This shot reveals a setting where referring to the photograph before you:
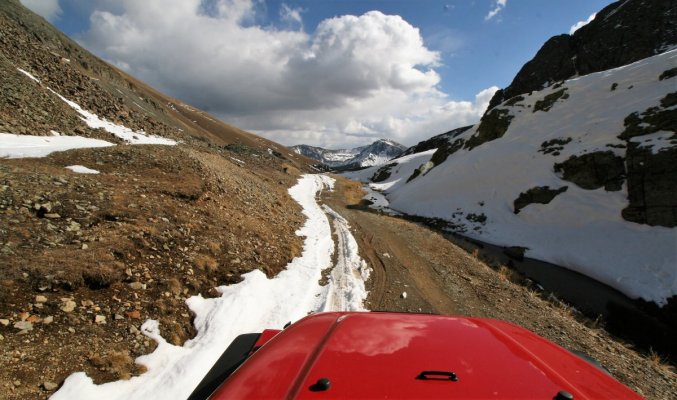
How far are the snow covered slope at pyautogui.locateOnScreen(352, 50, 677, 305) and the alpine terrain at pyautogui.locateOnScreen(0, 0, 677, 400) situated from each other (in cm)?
11

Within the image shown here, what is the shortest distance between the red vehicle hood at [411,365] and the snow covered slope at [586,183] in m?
14.6

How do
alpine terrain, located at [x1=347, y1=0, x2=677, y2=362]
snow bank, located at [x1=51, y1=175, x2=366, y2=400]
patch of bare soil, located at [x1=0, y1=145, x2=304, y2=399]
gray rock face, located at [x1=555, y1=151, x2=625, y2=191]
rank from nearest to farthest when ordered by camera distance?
1. snow bank, located at [x1=51, y1=175, x2=366, y2=400]
2. patch of bare soil, located at [x1=0, y1=145, x2=304, y2=399]
3. alpine terrain, located at [x1=347, y1=0, x2=677, y2=362]
4. gray rock face, located at [x1=555, y1=151, x2=625, y2=191]

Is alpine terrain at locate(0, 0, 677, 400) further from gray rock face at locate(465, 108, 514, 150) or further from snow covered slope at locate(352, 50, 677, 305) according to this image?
gray rock face at locate(465, 108, 514, 150)

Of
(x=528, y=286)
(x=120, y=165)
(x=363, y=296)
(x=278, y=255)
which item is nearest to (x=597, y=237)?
(x=528, y=286)

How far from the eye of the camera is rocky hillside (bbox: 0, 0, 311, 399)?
4.75 meters

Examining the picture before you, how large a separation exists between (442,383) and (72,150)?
1773cm

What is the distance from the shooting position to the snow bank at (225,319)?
4.54 metres

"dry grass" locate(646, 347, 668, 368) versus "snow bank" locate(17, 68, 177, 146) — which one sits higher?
"snow bank" locate(17, 68, 177, 146)

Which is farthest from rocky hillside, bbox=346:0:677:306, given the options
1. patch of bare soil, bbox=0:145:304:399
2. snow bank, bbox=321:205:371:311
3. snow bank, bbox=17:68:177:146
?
snow bank, bbox=17:68:177:146

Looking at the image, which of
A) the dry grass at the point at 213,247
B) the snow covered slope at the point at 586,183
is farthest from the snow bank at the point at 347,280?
the snow covered slope at the point at 586,183

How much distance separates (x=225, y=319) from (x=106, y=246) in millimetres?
3307

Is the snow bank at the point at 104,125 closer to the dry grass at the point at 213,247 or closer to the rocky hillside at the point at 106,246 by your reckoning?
the rocky hillside at the point at 106,246

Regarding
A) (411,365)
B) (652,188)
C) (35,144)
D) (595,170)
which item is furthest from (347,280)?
(595,170)

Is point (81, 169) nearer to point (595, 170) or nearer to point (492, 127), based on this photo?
point (595, 170)
